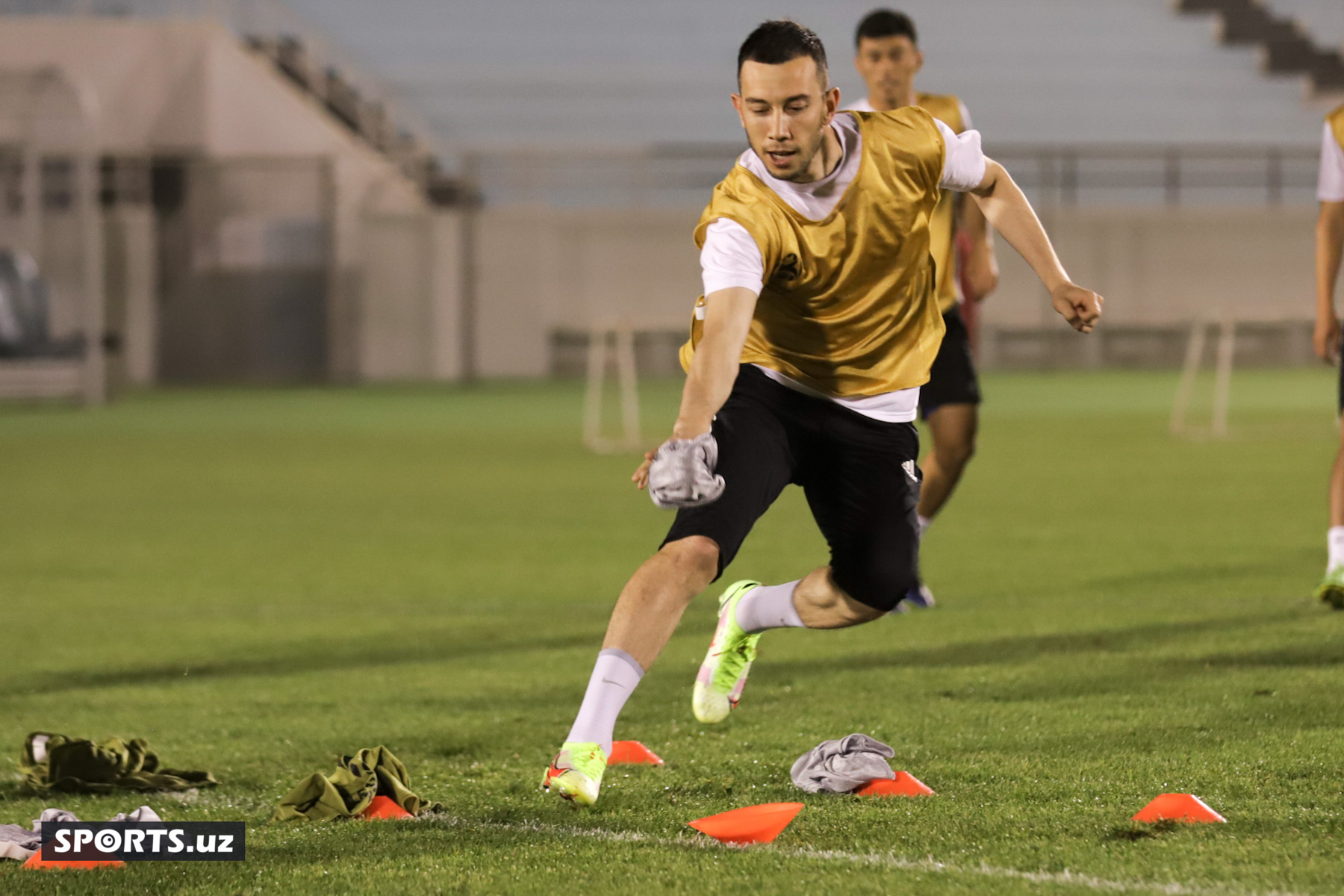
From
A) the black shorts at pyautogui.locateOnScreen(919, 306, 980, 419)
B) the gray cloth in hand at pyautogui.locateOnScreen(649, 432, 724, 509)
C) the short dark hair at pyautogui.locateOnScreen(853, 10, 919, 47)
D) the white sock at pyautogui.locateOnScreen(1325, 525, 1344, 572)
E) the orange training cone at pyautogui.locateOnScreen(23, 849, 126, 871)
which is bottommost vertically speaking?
the white sock at pyautogui.locateOnScreen(1325, 525, 1344, 572)

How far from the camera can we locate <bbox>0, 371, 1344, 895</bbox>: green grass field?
11.5 feet

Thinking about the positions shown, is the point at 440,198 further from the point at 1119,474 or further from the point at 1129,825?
the point at 1129,825

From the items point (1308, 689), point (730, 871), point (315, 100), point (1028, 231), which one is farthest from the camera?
point (315, 100)

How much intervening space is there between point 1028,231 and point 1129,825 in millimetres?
1544

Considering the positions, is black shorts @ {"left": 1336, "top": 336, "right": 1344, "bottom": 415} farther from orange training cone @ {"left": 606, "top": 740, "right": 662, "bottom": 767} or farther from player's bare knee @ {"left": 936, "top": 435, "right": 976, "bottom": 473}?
orange training cone @ {"left": 606, "top": 740, "right": 662, "bottom": 767}

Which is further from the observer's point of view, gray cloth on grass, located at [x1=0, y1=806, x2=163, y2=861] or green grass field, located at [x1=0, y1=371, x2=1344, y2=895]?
gray cloth on grass, located at [x1=0, y1=806, x2=163, y2=861]

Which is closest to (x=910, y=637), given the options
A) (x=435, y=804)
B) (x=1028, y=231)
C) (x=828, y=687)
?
(x=828, y=687)

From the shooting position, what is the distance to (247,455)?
15125mm

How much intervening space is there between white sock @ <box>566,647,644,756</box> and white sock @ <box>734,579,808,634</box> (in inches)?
43.8

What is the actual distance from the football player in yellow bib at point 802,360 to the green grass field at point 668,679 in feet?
1.24

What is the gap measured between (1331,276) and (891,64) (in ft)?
6.34

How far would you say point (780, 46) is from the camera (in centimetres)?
387

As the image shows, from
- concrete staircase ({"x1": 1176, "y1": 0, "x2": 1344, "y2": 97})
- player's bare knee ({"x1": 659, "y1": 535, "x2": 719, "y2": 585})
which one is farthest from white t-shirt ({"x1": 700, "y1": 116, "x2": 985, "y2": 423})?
concrete staircase ({"x1": 1176, "y1": 0, "x2": 1344, "y2": 97})

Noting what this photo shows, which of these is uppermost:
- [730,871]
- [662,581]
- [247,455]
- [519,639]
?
[662,581]
